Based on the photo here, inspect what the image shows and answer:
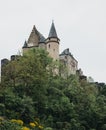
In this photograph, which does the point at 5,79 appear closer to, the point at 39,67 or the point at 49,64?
the point at 39,67

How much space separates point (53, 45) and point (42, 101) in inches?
1000

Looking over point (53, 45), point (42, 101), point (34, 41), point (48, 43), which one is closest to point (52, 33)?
point (48, 43)

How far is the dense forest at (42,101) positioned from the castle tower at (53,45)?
16.1 metres

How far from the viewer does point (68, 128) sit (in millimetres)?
55375

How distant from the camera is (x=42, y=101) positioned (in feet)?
198

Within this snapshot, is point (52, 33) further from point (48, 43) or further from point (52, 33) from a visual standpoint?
point (48, 43)

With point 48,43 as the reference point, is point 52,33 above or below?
above

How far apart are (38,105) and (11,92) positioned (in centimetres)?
419

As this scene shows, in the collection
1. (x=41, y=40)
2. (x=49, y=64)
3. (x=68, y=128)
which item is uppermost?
(x=41, y=40)

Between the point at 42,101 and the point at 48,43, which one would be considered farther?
the point at 48,43

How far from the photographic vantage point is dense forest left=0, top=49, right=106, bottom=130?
55.0 m

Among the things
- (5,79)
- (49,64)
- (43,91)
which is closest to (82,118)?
(43,91)

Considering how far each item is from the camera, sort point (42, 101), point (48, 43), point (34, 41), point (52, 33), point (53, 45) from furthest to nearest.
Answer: point (52, 33) < point (34, 41) < point (48, 43) < point (53, 45) < point (42, 101)

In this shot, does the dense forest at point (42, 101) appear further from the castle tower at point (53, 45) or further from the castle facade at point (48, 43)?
the castle facade at point (48, 43)
